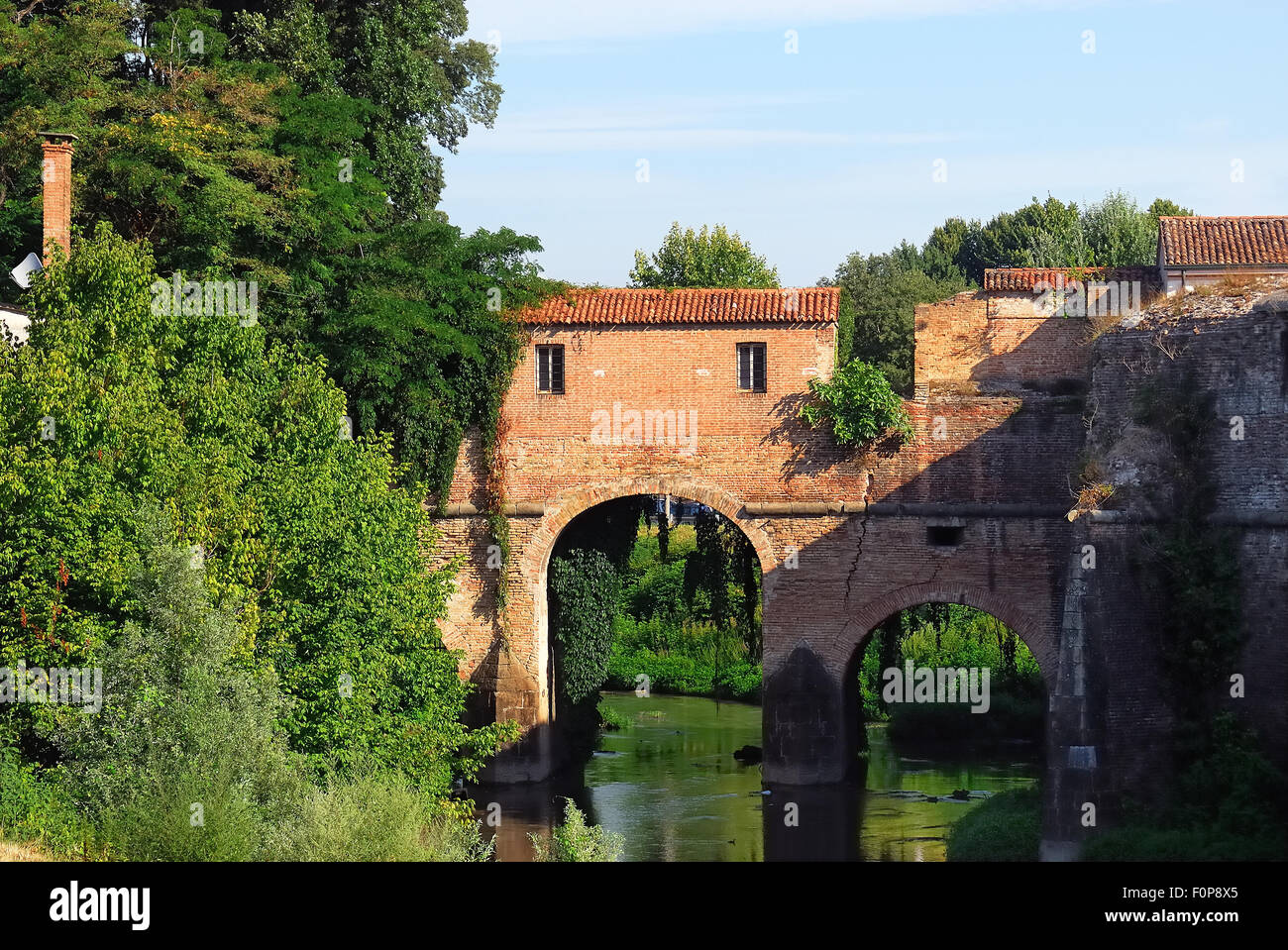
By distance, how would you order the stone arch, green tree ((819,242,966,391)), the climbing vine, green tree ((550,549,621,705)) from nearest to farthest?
1. the climbing vine
2. the stone arch
3. green tree ((550,549,621,705))
4. green tree ((819,242,966,391))

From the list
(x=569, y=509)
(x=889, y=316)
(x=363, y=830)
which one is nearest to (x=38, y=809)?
(x=363, y=830)

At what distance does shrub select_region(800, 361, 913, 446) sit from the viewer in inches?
1138

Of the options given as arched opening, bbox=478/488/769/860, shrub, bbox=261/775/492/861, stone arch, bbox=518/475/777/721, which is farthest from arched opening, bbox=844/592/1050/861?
shrub, bbox=261/775/492/861

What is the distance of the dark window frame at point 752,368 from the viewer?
2961cm

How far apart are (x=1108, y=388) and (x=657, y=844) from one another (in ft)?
29.5

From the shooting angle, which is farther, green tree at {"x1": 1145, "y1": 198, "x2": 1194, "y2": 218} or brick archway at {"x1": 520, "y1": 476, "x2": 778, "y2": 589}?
green tree at {"x1": 1145, "y1": 198, "x2": 1194, "y2": 218}

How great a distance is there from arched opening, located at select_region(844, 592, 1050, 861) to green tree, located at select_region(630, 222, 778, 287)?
17.0m

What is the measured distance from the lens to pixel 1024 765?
31.6 meters

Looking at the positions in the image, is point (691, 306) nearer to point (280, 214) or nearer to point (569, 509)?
point (569, 509)

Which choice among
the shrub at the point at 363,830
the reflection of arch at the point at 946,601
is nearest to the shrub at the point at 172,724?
the shrub at the point at 363,830

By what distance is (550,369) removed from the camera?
30.1 meters

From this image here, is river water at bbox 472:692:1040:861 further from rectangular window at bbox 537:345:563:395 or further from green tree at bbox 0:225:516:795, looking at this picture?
rectangular window at bbox 537:345:563:395
